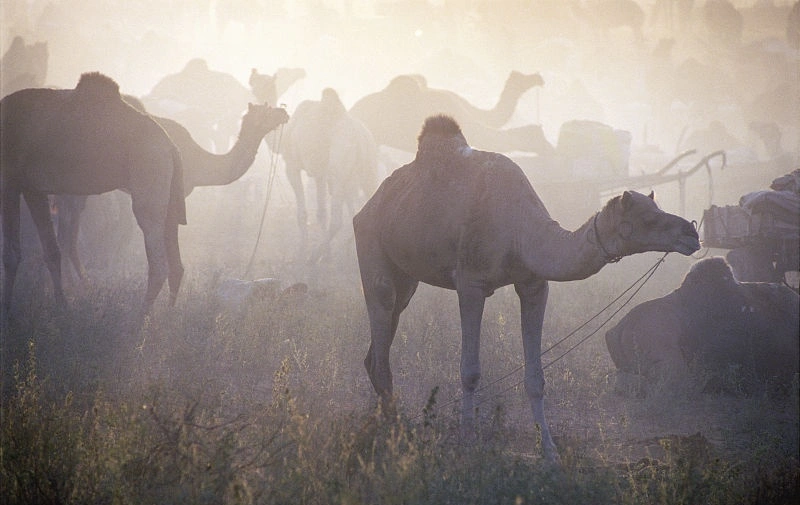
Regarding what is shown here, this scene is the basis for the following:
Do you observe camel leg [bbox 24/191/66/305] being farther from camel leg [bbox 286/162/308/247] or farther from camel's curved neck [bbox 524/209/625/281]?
camel leg [bbox 286/162/308/247]

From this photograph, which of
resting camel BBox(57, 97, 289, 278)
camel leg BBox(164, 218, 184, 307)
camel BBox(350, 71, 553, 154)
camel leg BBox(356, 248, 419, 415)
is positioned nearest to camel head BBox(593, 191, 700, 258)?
camel leg BBox(356, 248, 419, 415)

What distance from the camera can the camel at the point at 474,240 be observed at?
5477mm

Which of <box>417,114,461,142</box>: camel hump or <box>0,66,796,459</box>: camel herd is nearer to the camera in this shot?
<box>0,66,796,459</box>: camel herd

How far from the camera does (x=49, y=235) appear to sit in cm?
1016

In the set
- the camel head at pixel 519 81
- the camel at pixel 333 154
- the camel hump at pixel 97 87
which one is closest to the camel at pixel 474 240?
the camel hump at pixel 97 87

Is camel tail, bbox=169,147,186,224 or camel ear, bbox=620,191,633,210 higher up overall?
camel tail, bbox=169,147,186,224

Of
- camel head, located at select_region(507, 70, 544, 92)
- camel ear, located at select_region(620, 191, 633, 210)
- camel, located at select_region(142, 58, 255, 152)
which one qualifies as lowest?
camel ear, located at select_region(620, 191, 633, 210)

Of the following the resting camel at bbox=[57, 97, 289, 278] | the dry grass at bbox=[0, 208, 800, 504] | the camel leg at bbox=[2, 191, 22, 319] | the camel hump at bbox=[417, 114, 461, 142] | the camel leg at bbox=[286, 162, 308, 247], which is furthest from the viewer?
the camel leg at bbox=[286, 162, 308, 247]

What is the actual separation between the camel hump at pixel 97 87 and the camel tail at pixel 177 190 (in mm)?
1107

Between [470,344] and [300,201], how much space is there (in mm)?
12462

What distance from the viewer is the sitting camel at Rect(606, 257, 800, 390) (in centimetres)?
809

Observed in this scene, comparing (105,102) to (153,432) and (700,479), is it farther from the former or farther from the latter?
(700,479)

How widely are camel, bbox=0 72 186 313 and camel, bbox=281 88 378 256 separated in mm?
7355

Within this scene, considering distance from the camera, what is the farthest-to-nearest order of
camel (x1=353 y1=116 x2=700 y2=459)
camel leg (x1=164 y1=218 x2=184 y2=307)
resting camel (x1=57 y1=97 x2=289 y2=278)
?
resting camel (x1=57 y1=97 x2=289 y2=278) → camel leg (x1=164 y1=218 x2=184 y2=307) → camel (x1=353 y1=116 x2=700 y2=459)
